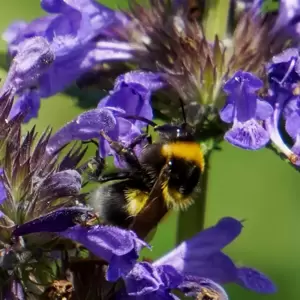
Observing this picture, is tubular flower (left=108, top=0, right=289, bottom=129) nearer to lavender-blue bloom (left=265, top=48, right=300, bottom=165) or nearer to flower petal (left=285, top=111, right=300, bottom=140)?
lavender-blue bloom (left=265, top=48, right=300, bottom=165)

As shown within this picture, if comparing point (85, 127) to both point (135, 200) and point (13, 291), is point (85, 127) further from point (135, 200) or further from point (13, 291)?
point (13, 291)

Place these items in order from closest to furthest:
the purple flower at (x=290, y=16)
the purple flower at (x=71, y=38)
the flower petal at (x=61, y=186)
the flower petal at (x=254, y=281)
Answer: the flower petal at (x=61, y=186) < the flower petal at (x=254, y=281) < the purple flower at (x=71, y=38) < the purple flower at (x=290, y=16)

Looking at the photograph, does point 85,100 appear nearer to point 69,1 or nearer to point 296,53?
point 69,1

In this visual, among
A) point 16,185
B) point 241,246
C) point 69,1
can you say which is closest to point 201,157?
point 16,185

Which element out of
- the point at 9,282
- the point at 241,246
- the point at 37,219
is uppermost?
the point at 37,219

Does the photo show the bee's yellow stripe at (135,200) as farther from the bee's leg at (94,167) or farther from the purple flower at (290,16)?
the purple flower at (290,16)

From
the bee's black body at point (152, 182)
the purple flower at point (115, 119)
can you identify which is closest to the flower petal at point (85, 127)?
the purple flower at point (115, 119)

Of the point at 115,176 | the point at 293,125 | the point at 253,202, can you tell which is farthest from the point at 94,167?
the point at 253,202
